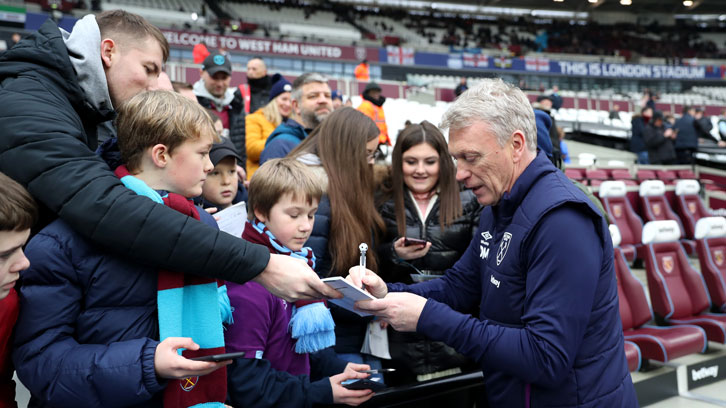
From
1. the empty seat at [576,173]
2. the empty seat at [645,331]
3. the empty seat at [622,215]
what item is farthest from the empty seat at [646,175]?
the empty seat at [645,331]

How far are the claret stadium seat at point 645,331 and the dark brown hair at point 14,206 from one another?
3755mm

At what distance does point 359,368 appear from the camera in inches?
70.6

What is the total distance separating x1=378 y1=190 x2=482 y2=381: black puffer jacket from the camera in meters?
2.22

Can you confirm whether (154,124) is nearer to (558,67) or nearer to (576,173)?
(576,173)

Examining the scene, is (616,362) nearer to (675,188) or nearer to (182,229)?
(182,229)

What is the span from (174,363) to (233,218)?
79cm

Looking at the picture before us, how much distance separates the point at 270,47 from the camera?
23.0 m

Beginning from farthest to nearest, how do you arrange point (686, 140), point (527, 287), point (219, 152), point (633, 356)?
point (686, 140)
point (633, 356)
point (219, 152)
point (527, 287)

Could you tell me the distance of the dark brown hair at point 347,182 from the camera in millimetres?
2195

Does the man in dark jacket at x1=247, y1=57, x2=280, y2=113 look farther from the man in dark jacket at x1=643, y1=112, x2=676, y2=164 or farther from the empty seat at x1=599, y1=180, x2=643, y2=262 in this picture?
the man in dark jacket at x1=643, y1=112, x2=676, y2=164

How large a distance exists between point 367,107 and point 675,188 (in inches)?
197

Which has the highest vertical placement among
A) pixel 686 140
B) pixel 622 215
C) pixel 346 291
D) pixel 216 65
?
pixel 216 65

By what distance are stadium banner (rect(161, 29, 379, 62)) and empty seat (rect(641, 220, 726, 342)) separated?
63.7ft

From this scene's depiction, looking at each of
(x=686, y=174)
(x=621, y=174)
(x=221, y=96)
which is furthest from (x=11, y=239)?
(x=686, y=174)
